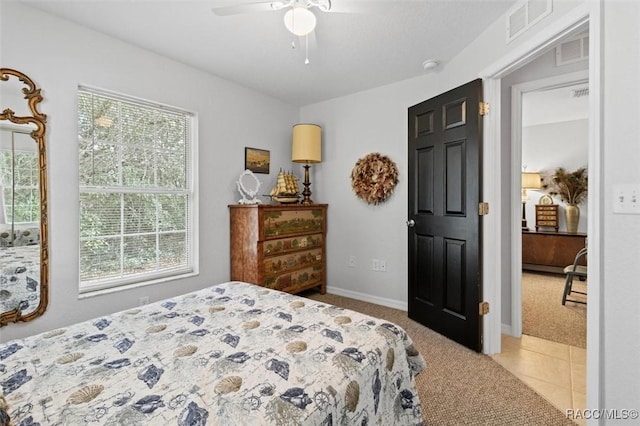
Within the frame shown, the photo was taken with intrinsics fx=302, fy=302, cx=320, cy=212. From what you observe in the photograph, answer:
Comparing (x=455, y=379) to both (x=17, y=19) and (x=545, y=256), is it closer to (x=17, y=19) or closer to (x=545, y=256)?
(x=17, y=19)

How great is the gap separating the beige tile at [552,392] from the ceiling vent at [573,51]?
7.90 ft

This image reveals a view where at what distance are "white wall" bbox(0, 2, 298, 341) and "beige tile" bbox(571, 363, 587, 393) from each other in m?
2.94

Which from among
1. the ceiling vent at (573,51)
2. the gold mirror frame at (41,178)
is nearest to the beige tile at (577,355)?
the ceiling vent at (573,51)

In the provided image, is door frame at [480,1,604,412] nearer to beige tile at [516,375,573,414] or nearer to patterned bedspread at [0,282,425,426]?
beige tile at [516,375,573,414]

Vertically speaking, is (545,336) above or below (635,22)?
below

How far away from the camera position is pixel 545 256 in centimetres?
490

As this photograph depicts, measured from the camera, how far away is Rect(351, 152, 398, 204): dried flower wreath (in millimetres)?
3305

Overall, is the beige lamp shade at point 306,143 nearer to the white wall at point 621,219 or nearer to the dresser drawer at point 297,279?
the dresser drawer at point 297,279

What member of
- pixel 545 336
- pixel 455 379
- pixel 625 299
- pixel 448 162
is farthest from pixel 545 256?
pixel 625 299

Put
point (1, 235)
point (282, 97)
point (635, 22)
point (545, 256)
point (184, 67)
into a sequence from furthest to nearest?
point (545, 256) → point (282, 97) → point (184, 67) → point (1, 235) → point (635, 22)

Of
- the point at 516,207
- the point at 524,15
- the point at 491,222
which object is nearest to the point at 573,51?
the point at 524,15

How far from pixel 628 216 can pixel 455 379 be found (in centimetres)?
136

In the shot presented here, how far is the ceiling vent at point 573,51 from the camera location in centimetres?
233

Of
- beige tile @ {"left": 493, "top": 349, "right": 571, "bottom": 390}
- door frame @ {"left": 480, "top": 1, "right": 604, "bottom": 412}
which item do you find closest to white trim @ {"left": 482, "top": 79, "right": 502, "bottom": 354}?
beige tile @ {"left": 493, "top": 349, "right": 571, "bottom": 390}
